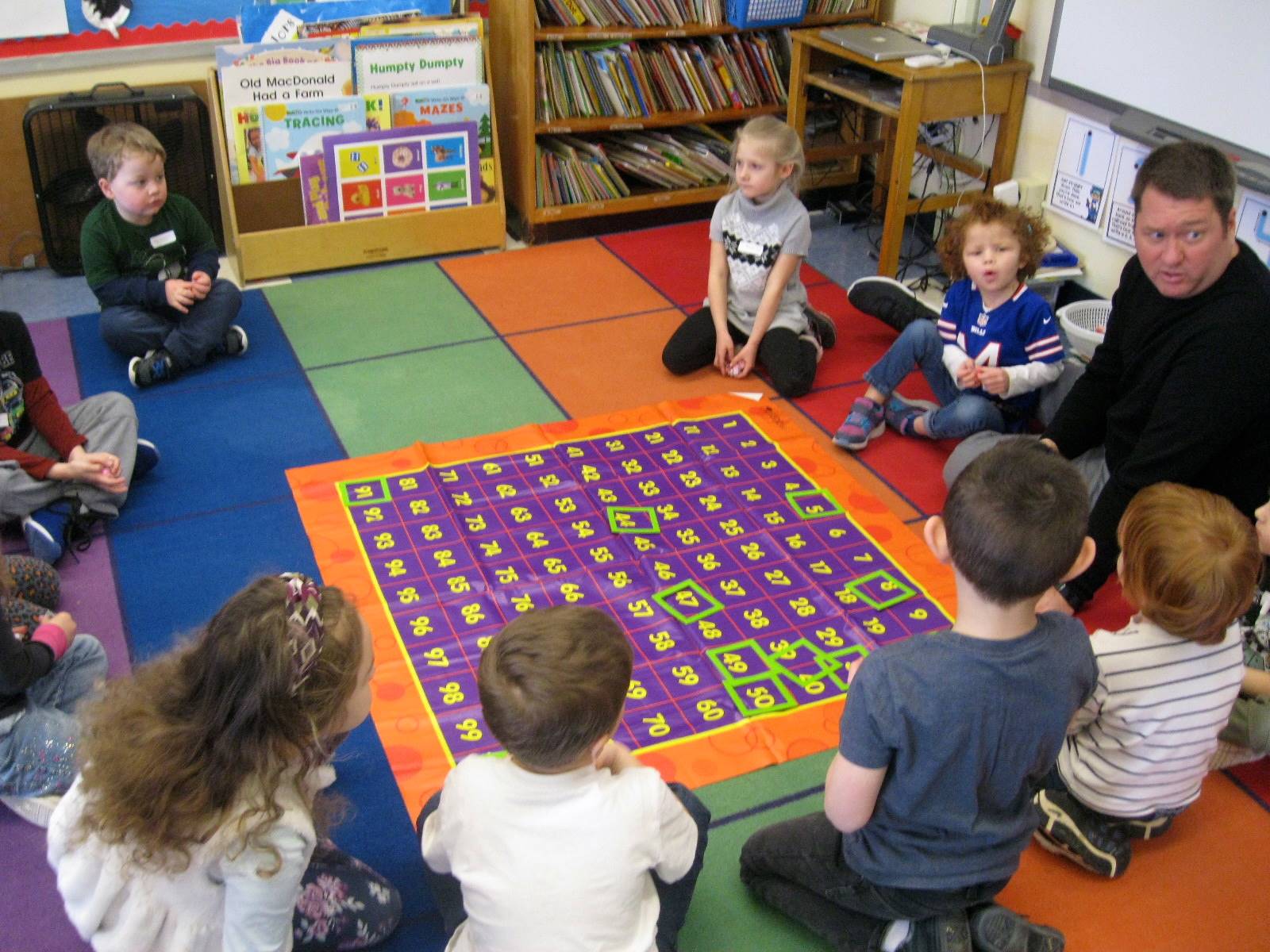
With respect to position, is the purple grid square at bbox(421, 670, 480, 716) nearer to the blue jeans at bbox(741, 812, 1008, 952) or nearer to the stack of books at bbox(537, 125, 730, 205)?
the blue jeans at bbox(741, 812, 1008, 952)

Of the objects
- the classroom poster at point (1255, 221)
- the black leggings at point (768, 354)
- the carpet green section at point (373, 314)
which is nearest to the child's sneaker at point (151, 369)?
the carpet green section at point (373, 314)

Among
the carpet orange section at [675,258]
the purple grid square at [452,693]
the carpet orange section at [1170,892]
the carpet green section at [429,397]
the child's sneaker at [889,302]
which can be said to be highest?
the child's sneaker at [889,302]

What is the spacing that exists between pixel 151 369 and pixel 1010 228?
2.32 meters

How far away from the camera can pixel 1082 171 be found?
3.77 metres

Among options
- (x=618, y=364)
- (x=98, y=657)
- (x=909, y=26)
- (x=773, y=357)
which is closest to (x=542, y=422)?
(x=618, y=364)

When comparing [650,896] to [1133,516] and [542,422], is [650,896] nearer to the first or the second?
[1133,516]

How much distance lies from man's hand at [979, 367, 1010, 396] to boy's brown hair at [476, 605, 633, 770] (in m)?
1.83

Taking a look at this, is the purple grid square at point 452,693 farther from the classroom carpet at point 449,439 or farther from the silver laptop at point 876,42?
the silver laptop at point 876,42

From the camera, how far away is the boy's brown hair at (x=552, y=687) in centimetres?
135

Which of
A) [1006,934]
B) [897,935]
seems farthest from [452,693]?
[1006,934]

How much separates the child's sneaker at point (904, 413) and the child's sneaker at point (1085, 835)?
4.51 ft

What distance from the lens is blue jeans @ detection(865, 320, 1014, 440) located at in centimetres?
304

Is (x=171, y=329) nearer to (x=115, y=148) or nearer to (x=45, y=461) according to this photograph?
(x=115, y=148)

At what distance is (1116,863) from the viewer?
1.95m
